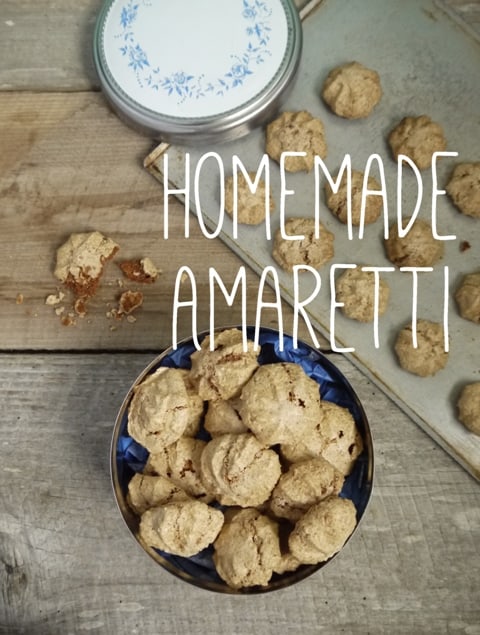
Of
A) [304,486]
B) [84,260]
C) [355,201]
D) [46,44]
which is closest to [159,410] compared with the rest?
[304,486]

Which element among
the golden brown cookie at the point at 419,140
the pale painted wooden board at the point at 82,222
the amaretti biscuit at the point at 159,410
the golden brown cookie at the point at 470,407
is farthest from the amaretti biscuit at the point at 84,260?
the golden brown cookie at the point at 470,407

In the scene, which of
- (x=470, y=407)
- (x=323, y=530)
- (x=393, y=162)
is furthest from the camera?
(x=393, y=162)

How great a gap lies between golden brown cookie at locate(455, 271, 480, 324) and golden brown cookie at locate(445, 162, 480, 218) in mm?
101

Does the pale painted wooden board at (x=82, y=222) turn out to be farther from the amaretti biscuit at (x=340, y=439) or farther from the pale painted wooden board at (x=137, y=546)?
the amaretti biscuit at (x=340, y=439)

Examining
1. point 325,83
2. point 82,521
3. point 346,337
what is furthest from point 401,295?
point 82,521

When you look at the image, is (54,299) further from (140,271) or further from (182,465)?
(182,465)

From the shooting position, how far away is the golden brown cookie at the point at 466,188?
1189 millimetres

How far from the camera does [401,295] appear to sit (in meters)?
1.22

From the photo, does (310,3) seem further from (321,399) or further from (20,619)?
(20,619)

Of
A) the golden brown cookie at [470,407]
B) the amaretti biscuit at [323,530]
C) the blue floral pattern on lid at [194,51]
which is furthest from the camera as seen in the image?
the blue floral pattern on lid at [194,51]

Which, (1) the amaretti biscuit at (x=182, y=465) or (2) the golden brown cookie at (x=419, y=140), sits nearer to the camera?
(1) the amaretti biscuit at (x=182, y=465)

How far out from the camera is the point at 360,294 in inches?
46.7

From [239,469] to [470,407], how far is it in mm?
374

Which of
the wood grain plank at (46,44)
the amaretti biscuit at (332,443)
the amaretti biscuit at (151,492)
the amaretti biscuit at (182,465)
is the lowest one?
the amaretti biscuit at (151,492)
